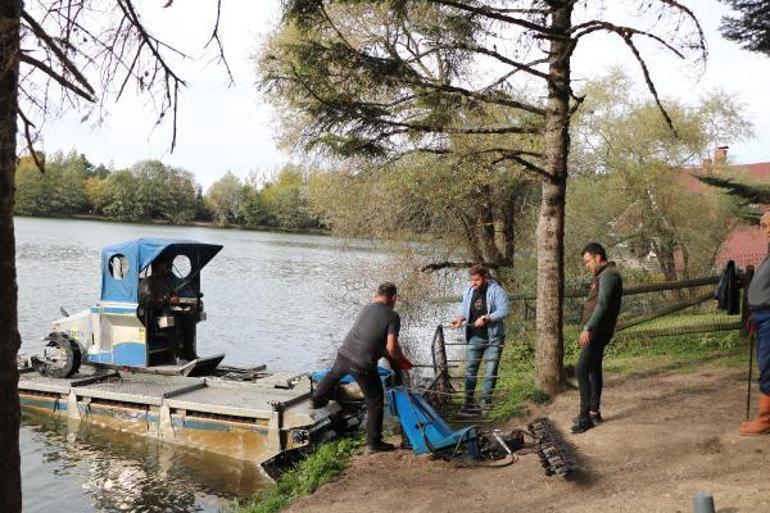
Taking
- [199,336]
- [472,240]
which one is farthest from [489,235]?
[199,336]

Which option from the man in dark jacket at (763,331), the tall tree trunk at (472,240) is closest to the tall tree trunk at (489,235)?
the tall tree trunk at (472,240)

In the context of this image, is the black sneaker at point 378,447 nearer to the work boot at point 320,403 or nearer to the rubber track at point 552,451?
the work boot at point 320,403

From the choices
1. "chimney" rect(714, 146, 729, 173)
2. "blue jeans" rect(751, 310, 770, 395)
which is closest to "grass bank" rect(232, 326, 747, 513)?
"blue jeans" rect(751, 310, 770, 395)

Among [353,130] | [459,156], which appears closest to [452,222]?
[459,156]

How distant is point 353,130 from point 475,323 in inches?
119

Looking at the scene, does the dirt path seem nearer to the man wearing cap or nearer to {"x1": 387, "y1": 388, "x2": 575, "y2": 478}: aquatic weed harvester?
{"x1": 387, "y1": 388, "x2": 575, "y2": 478}: aquatic weed harvester

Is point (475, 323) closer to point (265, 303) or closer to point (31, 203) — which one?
point (265, 303)

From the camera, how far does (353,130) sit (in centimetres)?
930

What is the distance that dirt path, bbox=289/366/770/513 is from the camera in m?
5.50

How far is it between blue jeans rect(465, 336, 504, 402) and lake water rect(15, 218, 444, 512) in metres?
3.52

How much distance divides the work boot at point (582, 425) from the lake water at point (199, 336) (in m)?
4.91

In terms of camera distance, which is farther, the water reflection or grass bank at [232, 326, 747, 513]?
the water reflection

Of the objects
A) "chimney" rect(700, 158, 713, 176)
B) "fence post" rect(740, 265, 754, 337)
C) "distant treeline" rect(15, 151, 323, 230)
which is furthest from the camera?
"distant treeline" rect(15, 151, 323, 230)

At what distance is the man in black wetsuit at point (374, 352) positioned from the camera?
26.0 feet
